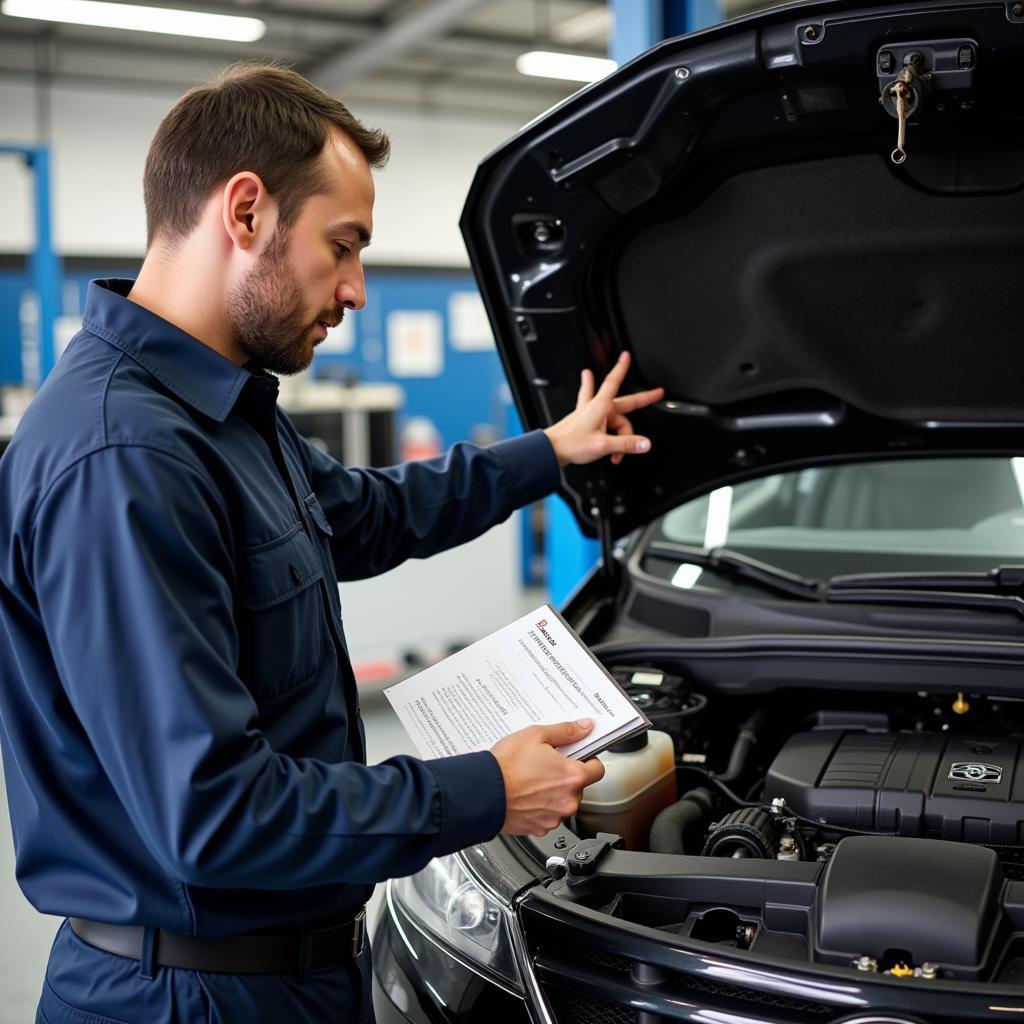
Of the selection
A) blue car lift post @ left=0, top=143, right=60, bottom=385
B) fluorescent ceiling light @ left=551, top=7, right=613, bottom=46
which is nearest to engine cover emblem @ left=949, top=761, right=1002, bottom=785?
blue car lift post @ left=0, top=143, right=60, bottom=385

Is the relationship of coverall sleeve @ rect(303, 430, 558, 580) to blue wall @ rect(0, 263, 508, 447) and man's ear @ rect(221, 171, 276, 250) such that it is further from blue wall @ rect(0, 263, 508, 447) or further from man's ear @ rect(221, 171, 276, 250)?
blue wall @ rect(0, 263, 508, 447)

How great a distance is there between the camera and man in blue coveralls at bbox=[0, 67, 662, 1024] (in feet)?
3.54

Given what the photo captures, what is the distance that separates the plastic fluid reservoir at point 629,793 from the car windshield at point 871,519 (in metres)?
0.50

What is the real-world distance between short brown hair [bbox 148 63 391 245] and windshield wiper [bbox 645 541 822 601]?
1.07 m

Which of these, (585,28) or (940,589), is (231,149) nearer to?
(940,589)

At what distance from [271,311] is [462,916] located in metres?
0.78

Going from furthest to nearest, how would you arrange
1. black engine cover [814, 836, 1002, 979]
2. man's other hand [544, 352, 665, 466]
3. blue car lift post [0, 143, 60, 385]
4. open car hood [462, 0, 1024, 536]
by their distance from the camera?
blue car lift post [0, 143, 60, 385], man's other hand [544, 352, 665, 466], open car hood [462, 0, 1024, 536], black engine cover [814, 836, 1002, 979]

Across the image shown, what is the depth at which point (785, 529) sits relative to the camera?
2244mm

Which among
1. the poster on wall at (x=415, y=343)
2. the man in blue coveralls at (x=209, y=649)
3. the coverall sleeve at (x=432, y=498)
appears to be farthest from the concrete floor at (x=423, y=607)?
the poster on wall at (x=415, y=343)

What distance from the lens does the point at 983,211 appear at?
163 centimetres

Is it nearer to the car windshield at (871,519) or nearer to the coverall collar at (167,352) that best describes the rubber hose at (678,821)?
the car windshield at (871,519)

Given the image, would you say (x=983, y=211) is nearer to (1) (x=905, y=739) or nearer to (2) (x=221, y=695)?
(1) (x=905, y=739)

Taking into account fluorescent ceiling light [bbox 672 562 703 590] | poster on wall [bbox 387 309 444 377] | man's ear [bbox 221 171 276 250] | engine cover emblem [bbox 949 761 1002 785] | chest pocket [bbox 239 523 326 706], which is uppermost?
poster on wall [bbox 387 309 444 377]

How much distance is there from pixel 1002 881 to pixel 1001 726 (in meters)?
0.52
